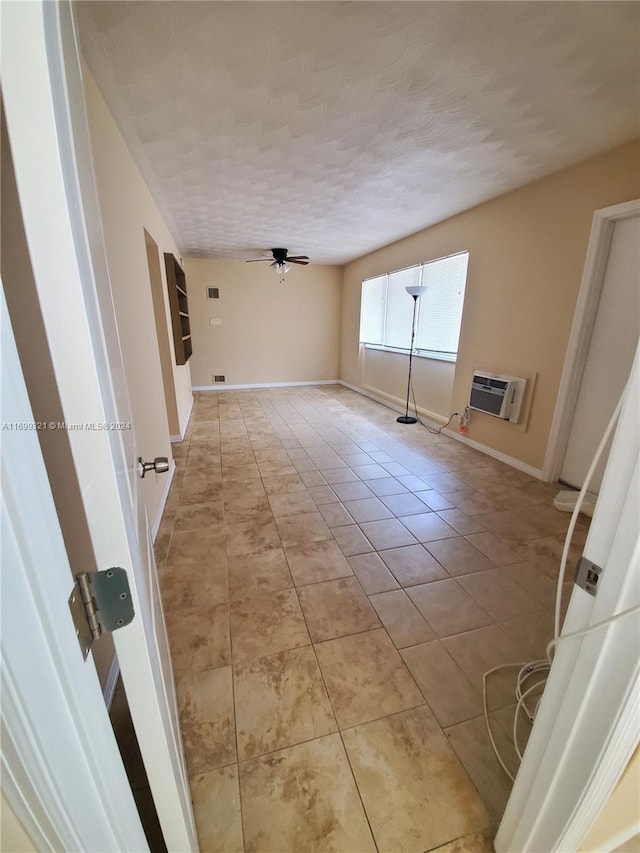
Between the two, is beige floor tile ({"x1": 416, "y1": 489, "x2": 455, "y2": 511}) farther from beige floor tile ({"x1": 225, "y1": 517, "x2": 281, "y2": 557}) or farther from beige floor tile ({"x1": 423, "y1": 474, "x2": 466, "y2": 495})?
beige floor tile ({"x1": 225, "y1": 517, "x2": 281, "y2": 557})

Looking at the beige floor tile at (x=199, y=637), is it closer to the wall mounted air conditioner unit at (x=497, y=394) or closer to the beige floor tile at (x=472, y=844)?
the beige floor tile at (x=472, y=844)

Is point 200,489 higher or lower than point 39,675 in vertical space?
lower

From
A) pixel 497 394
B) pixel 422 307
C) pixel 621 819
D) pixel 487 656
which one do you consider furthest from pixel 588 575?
pixel 422 307

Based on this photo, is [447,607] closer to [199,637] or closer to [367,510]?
[367,510]

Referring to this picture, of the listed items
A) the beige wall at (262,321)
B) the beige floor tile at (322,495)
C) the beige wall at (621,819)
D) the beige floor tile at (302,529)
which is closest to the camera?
the beige wall at (621,819)

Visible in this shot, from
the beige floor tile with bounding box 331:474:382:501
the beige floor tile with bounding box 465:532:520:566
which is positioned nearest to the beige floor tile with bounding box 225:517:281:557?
the beige floor tile with bounding box 331:474:382:501

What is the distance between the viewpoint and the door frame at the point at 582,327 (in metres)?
2.42

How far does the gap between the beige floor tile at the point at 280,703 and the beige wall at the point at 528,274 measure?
267 cm

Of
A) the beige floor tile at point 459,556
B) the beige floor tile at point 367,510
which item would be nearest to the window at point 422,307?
the beige floor tile at point 367,510

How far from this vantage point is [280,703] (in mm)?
1291

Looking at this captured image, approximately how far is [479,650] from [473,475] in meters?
1.87

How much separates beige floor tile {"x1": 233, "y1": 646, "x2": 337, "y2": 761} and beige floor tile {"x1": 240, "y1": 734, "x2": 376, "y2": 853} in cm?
4

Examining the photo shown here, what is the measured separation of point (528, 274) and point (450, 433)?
1.82 meters

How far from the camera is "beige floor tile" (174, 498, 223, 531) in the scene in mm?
2379
